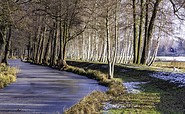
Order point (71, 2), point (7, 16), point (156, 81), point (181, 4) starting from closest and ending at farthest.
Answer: point (156, 81)
point (7, 16)
point (181, 4)
point (71, 2)

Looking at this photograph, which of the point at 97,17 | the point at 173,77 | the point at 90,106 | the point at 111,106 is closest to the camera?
the point at 90,106

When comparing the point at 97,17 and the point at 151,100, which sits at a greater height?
the point at 97,17

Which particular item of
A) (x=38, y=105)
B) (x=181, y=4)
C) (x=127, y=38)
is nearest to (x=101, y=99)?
(x=38, y=105)

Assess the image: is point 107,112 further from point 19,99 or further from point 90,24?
point 90,24

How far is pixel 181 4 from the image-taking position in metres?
31.5

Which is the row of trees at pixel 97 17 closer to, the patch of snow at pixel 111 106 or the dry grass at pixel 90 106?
the dry grass at pixel 90 106

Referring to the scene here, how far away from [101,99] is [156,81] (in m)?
7.59

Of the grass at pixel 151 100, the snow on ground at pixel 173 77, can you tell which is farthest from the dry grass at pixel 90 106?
the snow on ground at pixel 173 77

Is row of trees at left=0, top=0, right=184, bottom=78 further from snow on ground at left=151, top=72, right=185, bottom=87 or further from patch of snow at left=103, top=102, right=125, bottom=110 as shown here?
patch of snow at left=103, top=102, right=125, bottom=110

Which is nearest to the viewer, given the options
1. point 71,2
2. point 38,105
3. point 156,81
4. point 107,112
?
point 107,112

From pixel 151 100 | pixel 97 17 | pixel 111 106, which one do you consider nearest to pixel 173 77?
pixel 151 100

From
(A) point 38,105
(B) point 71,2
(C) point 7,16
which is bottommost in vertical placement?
(A) point 38,105

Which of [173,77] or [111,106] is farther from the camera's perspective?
[173,77]

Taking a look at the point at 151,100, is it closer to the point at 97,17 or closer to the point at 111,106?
the point at 111,106
